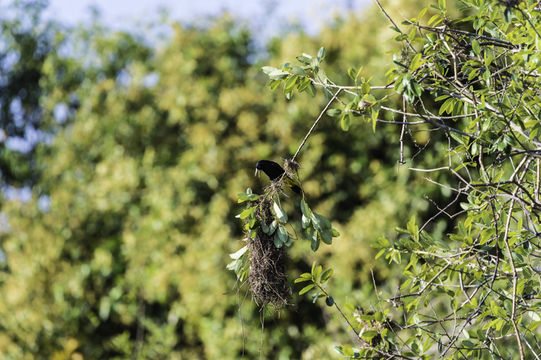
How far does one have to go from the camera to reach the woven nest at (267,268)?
9.16 ft

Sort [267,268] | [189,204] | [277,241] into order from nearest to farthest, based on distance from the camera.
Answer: [277,241] → [267,268] → [189,204]

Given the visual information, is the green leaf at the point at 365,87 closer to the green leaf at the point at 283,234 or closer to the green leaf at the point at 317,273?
the green leaf at the point at 283,234

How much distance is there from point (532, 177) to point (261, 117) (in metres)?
4.15

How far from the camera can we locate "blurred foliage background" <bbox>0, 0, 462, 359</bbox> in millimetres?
6258

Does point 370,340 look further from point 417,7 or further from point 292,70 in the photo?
point 417,7

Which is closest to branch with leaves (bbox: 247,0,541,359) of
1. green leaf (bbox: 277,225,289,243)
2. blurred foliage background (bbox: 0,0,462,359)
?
green leaf (bbox: 277,225,289,243)

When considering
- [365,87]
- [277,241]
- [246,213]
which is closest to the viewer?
[365,87]

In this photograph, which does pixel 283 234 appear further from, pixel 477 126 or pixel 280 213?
pixel 477 126

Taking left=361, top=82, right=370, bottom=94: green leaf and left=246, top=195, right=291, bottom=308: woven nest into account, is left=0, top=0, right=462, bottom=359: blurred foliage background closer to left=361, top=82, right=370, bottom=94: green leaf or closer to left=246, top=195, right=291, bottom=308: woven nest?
left=246, top=195, right=291, bottom=308: woven nest

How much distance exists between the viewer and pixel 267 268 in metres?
2.89

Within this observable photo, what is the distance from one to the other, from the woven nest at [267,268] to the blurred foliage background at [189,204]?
2.93 meters

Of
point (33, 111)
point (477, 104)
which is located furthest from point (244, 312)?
point (33, 111)

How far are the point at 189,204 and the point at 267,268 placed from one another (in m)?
3.92

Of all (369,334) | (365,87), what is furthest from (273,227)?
(365,87)
